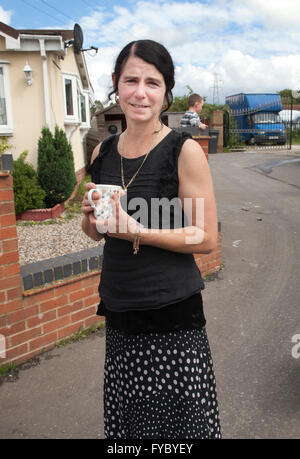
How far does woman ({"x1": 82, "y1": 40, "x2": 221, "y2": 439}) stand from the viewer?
1.56 m

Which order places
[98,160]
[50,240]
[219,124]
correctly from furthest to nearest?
[219,124] < [50,240] < [98,160]

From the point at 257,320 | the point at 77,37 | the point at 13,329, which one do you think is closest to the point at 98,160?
the point at 13,329

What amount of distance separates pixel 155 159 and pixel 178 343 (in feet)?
2.37

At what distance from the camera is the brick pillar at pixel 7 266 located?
3012 mm

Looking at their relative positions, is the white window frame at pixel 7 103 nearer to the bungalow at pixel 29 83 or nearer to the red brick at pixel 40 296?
the bungalow at pixel 29 83

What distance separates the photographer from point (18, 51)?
28.0 feet

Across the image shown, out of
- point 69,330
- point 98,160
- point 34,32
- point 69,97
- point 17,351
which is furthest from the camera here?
point 69,97

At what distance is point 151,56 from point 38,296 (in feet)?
7.47

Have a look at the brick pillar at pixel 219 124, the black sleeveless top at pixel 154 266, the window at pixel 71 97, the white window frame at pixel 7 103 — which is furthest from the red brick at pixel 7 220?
the brick pillar at pixel 219 124

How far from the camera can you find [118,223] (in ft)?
4.75

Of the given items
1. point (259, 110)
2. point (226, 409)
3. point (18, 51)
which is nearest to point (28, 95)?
point (18, 51)

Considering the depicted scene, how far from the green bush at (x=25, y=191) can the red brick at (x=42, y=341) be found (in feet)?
14.9

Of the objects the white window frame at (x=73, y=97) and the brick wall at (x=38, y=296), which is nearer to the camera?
the brick wall at (x=38, y=296)

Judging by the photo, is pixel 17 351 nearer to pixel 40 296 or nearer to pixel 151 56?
pixel 40 296
